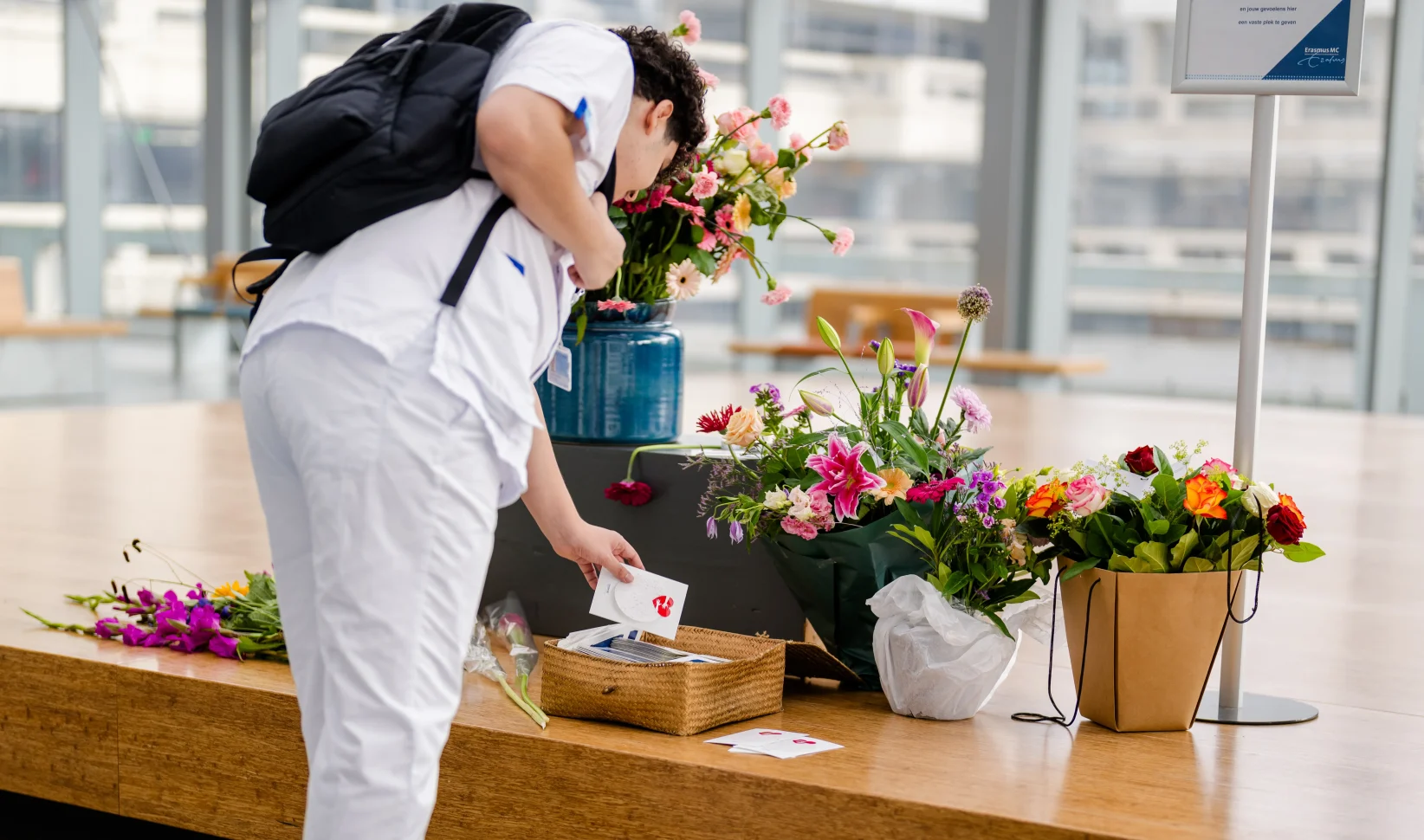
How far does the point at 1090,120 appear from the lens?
8.62 metres

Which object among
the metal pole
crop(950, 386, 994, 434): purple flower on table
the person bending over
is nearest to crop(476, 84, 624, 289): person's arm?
the person bending over

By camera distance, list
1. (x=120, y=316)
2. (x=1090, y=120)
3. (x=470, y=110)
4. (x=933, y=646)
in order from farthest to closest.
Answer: (x=120, y=316)
(x=1090, y=120)
(x=933, y=646)
(x=470, y=110)

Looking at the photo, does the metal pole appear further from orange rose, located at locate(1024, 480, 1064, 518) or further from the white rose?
orange rose, located at locate(1024, 480, 1064, 518)

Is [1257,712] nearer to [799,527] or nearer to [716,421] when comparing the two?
[799,527]

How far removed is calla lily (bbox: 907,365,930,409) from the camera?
199 centimetres

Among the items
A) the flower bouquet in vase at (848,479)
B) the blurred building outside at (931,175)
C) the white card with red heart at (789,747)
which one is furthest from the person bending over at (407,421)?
the blurred building outside at (931,175)

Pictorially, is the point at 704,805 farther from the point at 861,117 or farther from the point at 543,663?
the point at 861,117

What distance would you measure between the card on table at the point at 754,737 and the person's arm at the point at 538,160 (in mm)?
743

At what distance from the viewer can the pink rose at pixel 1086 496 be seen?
6.08 feet

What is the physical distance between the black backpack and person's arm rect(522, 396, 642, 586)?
30 centimetres

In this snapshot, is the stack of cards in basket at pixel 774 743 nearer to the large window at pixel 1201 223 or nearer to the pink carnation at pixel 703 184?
the pink carnation at pixel 703 184

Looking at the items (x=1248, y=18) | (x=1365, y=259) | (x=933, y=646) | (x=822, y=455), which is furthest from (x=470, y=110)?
(x=1365, y=259)

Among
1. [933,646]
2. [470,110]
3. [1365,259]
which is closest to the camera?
[470,110]

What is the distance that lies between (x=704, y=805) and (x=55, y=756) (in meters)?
1.07
